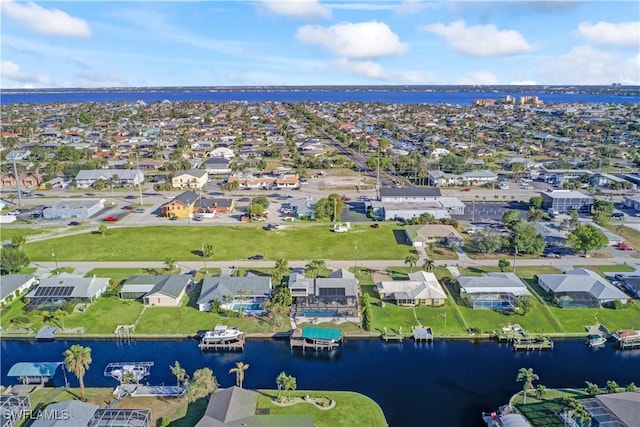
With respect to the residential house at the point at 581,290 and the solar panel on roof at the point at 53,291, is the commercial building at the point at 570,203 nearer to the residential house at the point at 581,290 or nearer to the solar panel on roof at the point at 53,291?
the residential house at the point at 581,290

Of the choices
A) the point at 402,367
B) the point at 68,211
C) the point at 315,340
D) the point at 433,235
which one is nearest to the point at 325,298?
the point at 315,340

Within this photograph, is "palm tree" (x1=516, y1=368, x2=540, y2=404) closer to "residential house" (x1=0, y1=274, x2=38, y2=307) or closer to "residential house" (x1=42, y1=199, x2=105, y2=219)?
"residential house" (x1=0, y1=274, x2=38, y2=307)

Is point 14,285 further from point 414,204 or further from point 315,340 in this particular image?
point 414,204

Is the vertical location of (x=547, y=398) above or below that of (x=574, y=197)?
below

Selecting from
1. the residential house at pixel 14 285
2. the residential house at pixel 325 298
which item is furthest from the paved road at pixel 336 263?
the residential house at pixel 325 298

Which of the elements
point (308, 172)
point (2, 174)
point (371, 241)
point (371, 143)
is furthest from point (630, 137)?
point (2, 174)

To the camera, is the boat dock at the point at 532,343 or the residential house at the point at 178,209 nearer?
the boat dock at the point at 532,343

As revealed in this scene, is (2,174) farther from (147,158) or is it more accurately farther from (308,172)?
(308,172)

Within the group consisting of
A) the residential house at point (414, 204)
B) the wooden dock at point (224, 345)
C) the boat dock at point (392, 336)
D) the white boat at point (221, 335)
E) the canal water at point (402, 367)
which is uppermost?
the residential house at point (414, 204)
